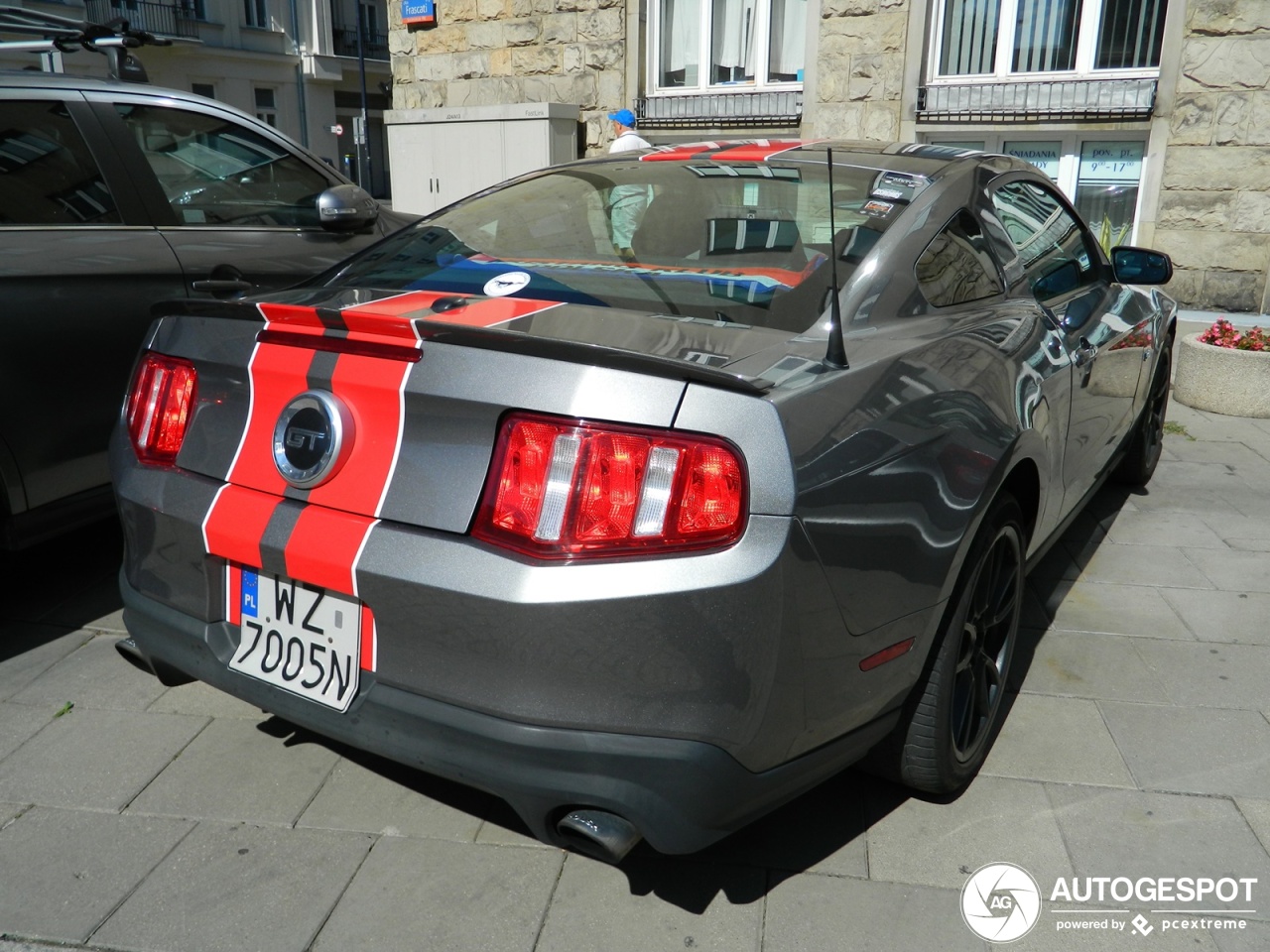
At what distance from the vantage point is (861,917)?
2.14m

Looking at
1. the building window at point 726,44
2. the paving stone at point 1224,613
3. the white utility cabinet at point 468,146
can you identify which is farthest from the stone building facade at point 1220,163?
the paving stone at point 1224,613

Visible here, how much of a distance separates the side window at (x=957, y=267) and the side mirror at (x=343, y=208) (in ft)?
6.93

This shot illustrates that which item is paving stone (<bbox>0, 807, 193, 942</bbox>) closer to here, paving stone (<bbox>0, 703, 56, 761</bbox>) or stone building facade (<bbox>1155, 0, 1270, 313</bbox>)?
paving stone (<bbox>0, 703, 56, 761</bbox>)

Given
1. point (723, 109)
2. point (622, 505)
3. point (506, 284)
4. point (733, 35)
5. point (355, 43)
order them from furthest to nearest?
point (355, 43), point (733, 35), point (723, 109), point (506, 284), point (622, 505)

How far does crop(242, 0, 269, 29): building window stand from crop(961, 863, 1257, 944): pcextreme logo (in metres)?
37.9

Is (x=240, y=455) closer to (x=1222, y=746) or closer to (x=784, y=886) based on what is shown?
(x=784, y=886)

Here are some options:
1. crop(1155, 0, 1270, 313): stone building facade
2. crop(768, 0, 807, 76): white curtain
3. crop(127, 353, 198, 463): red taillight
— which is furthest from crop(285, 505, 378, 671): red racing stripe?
crop(768, 0, 807, 76): white curtain

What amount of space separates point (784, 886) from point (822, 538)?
845 millimetres

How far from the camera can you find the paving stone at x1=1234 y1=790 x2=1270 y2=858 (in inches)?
94.7

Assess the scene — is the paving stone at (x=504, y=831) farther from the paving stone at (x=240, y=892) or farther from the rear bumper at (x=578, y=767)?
the rear bumper at (x=578, y=767)

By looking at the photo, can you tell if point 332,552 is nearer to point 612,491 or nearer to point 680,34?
point 612,491

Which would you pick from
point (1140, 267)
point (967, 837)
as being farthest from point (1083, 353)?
point (967, 837)

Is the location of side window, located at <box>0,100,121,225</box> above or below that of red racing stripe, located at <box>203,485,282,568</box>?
above

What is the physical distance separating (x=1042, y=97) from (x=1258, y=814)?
8.72 meters
